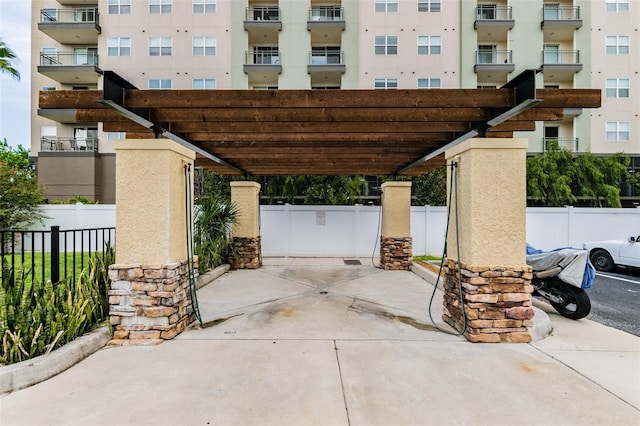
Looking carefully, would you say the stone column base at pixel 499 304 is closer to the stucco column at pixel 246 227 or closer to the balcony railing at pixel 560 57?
the stucco column at pixel 246 227

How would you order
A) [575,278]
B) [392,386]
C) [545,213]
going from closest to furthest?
[392,386]
[575,278]
[545,213]

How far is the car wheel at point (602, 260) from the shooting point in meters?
9.17

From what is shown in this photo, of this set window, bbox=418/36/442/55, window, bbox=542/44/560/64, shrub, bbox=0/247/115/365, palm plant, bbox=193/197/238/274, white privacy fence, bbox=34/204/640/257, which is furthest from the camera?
window, bbox=542/44/560/64

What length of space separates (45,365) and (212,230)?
5275mm

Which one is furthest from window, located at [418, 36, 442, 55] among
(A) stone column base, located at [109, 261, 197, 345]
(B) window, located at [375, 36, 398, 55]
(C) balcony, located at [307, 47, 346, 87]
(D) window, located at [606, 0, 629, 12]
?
(A) stone column base, located at [109, 261, 197, 345]

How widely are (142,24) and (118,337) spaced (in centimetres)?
2103

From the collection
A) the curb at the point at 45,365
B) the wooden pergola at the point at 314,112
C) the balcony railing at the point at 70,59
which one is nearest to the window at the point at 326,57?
the balcony railing at the point at 70,59

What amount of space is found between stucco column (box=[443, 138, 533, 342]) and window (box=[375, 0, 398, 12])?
18088 millimetres

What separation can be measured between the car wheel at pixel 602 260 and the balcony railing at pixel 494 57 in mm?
13827

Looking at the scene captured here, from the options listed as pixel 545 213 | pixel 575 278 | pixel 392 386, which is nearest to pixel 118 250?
A: pixel 392 386

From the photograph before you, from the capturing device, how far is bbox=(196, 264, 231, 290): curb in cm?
664

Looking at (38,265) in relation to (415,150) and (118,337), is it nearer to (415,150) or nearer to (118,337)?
(118,337)

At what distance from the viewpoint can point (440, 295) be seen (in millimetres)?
6109

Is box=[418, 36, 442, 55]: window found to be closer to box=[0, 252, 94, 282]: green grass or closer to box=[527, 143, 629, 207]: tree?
box=[527, 143, 629, 207]: tree
